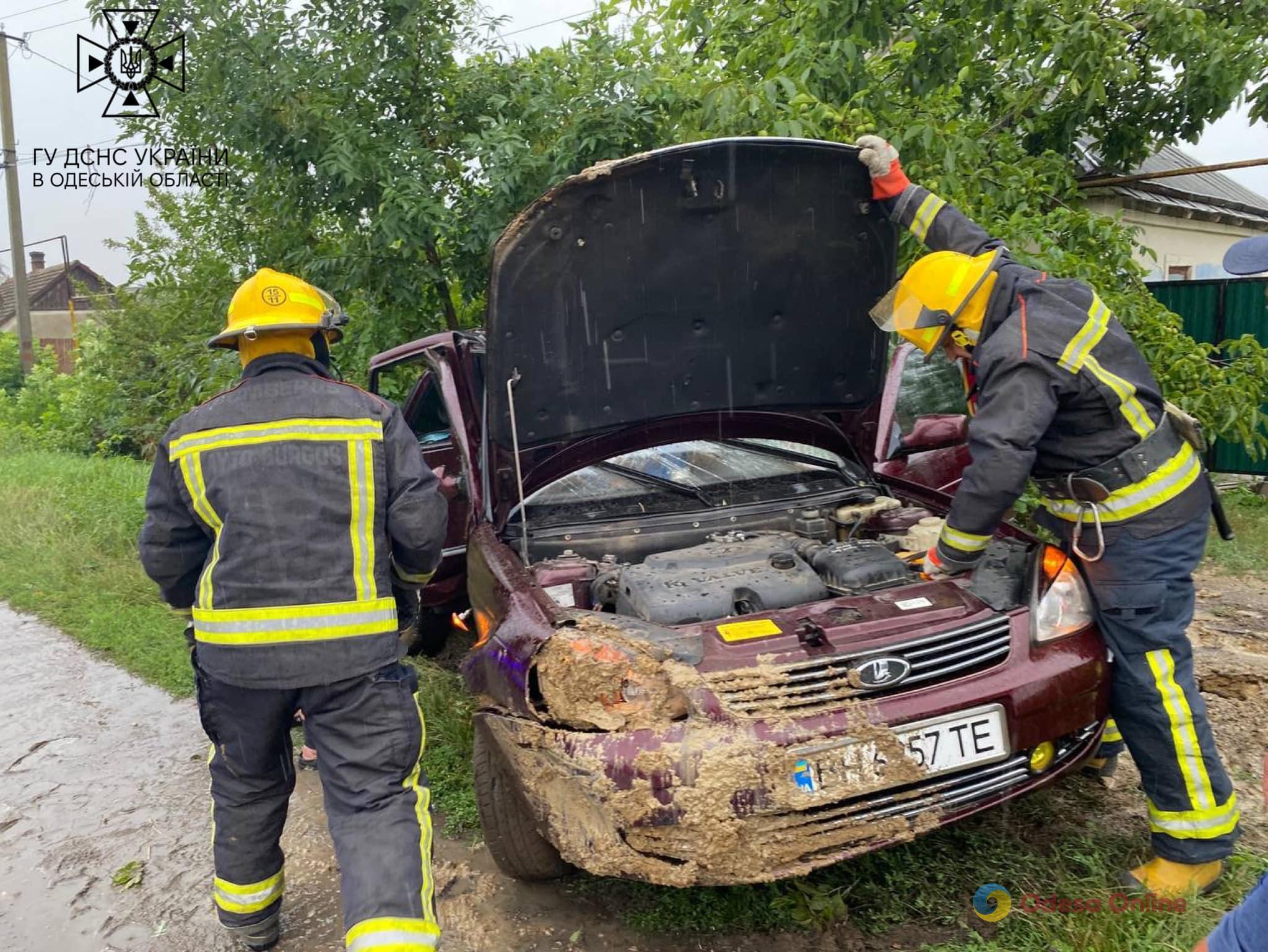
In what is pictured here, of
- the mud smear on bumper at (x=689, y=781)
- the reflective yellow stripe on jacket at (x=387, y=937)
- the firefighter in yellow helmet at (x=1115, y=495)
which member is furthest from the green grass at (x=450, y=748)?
the firefighter in yellow helmet at (x=1115, y=495)

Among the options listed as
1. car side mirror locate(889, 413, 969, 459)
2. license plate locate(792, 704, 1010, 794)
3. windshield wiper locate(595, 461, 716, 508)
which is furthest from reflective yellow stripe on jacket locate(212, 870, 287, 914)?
car side mirror locate(889, 413, 969, 459)

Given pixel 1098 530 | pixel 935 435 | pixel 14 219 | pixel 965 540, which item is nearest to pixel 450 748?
pixel 965 540

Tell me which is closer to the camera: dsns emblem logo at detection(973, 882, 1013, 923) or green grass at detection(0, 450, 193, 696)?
dsns emblem logo at detection(973, 882, 1013, 923)

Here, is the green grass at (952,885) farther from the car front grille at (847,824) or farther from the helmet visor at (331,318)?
the helmet visor at (331,318)

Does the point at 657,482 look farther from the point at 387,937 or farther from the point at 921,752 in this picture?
the point at 387,937

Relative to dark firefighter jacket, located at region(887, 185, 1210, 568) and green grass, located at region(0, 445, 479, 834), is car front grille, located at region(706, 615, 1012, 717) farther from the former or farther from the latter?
green grass, located at region(0, 445, 479, 834)

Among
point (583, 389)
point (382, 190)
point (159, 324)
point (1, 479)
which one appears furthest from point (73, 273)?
point (583, 389)

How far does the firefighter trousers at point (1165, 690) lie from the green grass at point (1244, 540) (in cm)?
379

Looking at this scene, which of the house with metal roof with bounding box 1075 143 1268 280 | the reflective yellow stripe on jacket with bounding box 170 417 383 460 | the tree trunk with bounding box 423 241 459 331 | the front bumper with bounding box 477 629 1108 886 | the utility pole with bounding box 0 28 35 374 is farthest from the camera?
the utility pole with bounding box 0 28 35 374

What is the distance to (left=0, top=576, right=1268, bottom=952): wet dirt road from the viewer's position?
2588 mm

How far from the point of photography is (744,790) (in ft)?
6.66

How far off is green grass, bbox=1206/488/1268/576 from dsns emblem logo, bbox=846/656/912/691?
449 centimetres

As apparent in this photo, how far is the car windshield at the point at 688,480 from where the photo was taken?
11.3 ft

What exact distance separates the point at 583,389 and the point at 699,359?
448 mm
